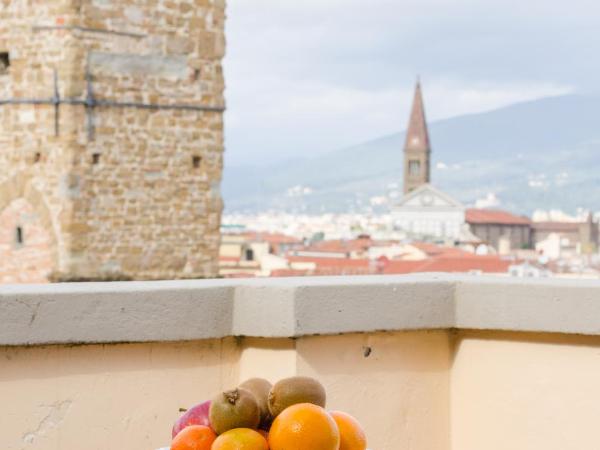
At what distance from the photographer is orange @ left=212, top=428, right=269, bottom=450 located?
7.06 ft

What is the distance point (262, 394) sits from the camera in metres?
2.39

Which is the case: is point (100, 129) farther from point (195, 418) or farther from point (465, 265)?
point (465, 265)

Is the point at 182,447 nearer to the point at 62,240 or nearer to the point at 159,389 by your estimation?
the point at 159,389

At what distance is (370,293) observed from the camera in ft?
10.2

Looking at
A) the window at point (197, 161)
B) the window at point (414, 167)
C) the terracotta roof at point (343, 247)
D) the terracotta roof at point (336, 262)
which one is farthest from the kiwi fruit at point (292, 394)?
the window at point (414, 167)

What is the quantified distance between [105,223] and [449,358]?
6.86 metres

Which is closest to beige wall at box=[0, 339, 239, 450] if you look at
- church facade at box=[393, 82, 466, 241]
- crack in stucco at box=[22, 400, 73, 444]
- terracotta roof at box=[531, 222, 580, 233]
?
crack in stucco at box=[22, 400, 73, 444]

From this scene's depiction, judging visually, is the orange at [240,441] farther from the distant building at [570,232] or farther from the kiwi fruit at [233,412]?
the distant building at [570,232]

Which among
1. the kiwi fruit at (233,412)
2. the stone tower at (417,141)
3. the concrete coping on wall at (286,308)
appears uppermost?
the stone tower at (417,141)

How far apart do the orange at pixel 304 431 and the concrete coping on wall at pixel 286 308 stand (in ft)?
2.61

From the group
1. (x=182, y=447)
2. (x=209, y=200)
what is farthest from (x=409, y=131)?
(x=182, y=447)

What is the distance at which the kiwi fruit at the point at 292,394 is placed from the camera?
2.33 metres

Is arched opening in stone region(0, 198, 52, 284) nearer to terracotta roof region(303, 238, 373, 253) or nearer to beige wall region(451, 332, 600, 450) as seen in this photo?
beige wall region(451, 332, 600, 450)

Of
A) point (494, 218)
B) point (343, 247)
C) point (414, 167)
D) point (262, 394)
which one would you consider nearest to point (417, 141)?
point (414, 167)
